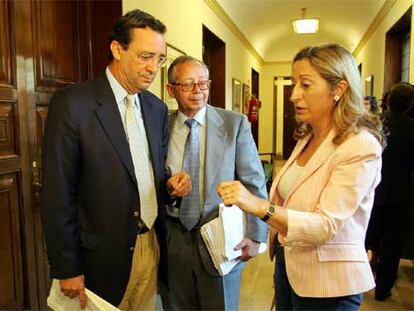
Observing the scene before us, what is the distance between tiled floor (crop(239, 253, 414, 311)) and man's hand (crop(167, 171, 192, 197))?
4.64 feet

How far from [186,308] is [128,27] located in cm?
116

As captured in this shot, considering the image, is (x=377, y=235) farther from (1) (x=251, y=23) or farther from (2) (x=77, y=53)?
(1) (x=251, y=23)

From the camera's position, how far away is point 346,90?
47.6 inches

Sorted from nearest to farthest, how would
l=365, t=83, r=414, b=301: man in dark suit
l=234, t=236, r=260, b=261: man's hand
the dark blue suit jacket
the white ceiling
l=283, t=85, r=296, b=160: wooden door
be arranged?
the dark blue suit jacket → l=234, t=236, r=260, b=261: man's hand → l=365, t=83, r=414, b=301: man in dark suit → the white ceiling → l=283, t=85, r=296, b=160: wooden door

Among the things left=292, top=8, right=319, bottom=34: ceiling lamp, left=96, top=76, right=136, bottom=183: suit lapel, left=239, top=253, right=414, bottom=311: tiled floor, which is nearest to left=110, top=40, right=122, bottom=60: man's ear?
left=96, top=76, right=136, bottom=183: suit lapel

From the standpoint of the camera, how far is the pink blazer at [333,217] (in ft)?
3.67

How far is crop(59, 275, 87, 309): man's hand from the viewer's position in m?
1.32

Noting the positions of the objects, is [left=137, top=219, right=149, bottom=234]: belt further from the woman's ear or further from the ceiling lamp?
the ceiling lamp

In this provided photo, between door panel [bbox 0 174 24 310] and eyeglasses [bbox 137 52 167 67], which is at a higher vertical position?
eyeglasses [bbox 137 52 167 67]

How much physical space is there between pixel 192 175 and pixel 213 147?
0.14m

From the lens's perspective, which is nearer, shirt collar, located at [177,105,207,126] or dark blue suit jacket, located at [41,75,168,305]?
dark blue suit jacket, located at [41,75,168,305]

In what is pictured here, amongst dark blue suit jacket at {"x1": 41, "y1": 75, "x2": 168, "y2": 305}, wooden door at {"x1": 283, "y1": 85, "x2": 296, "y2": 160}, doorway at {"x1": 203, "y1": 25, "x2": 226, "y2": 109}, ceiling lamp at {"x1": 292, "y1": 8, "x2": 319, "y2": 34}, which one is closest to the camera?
dark blue suit jacket at {"x1": 41, "y1": 75, "x2": 168, "y2": 305}

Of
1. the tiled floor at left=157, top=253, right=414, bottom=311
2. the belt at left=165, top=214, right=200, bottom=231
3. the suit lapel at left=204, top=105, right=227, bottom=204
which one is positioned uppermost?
the suit lapel at left=204, top=105, right=227, bottom=204

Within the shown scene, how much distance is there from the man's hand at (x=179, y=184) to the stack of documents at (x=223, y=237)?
17 cm
